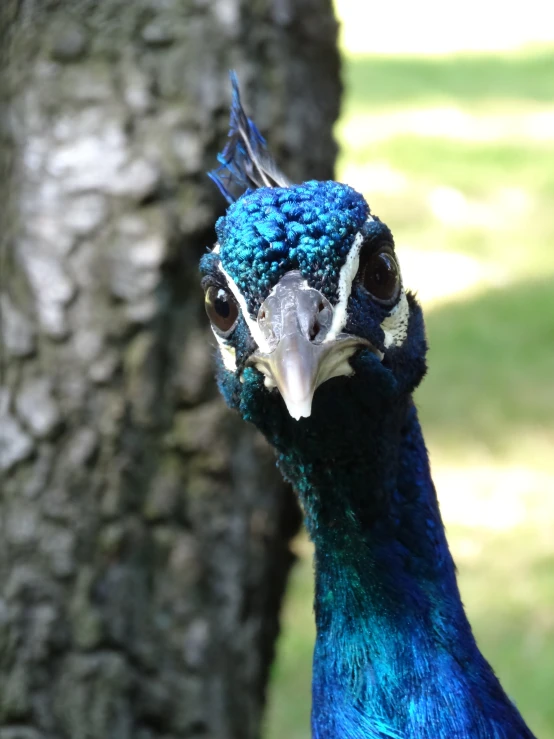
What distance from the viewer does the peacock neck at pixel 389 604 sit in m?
1.21

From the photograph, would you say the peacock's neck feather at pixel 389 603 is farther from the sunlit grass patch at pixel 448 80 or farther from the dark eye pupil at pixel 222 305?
the sunlit grass patch at pixel 448 80

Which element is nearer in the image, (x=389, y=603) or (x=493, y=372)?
(x=389, y=603)

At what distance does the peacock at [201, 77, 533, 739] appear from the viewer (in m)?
1.03

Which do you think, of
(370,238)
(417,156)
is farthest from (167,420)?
(417,156)

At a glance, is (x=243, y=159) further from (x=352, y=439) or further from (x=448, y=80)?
(x=448, y=80)

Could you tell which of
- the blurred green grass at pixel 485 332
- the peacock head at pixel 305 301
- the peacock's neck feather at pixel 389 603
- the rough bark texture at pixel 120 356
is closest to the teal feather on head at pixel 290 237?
the peacock head at pixel 305 301

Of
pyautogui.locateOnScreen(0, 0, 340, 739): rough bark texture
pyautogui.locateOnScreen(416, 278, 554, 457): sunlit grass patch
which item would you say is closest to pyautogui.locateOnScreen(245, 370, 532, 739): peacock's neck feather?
pyautogui.locateOnScreen(0, 0, 340, 739): rough bark texture

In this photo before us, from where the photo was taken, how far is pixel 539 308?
186 inches

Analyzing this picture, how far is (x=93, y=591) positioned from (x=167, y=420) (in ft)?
1.12

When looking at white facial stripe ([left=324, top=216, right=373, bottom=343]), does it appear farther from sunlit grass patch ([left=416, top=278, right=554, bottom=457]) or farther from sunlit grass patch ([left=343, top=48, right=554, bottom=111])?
sunlit grass patch ([left=343, top=48, right=554, bottom=111])

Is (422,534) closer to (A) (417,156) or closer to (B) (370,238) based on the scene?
(B) (370,238)

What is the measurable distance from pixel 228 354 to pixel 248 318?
10 cm

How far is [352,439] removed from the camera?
3.76 ft

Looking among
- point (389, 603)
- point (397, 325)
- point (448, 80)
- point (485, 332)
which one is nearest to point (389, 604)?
point (389, 603)
